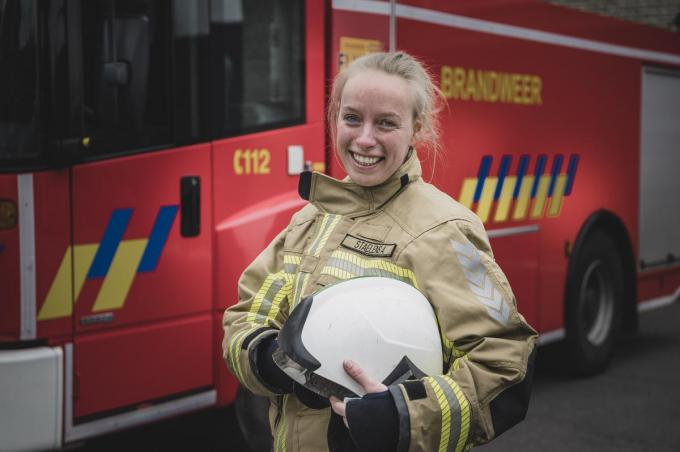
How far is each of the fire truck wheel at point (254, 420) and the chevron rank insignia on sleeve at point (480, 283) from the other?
1.53 metres

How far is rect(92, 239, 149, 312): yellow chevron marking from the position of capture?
3775 millimetres

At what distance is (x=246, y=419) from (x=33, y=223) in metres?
1.13

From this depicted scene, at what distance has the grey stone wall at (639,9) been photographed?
520 inches

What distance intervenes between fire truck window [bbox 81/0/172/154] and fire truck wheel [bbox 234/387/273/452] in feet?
3.94

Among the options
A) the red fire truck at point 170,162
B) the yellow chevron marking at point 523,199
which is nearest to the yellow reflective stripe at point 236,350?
the red fire truck at point 170,162

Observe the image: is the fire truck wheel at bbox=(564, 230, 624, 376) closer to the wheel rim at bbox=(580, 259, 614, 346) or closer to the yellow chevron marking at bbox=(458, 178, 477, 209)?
the wheel rim at bbox=(580, 259, 614, 346)

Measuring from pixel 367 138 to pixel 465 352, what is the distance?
50 centimetres

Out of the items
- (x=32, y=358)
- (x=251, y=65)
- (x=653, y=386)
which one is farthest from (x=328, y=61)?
(x=653, y=386)

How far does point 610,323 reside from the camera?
6.75 m

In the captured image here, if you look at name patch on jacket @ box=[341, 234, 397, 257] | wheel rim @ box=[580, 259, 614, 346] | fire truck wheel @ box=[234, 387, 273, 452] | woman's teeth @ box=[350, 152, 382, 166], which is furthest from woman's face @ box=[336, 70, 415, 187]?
wheel rim @ box=[580, 259, 614, 346]

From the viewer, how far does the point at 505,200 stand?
18.3ft

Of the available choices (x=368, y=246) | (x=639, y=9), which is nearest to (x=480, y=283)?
(x=368, y=246)

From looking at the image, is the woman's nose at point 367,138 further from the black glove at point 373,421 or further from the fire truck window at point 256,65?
the fire truck window at point 256,65

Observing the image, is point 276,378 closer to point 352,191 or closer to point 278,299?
point 278,299
